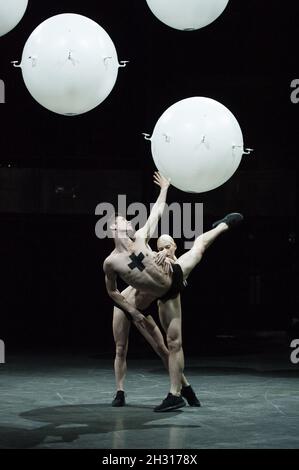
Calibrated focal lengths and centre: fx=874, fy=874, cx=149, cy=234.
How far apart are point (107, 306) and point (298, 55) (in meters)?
4.24

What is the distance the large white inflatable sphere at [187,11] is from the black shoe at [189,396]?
258cm

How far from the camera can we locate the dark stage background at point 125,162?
37.6 ft

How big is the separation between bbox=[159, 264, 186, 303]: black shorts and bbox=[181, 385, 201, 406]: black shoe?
72cm

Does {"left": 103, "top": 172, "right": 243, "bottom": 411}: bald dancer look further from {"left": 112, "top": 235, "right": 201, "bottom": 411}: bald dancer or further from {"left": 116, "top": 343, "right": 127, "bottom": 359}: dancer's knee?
{"left": 116, "top": 343, "right": 127, "bottom": 359}: dancer's knee

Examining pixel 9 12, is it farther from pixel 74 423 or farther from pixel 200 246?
pixel 74 423

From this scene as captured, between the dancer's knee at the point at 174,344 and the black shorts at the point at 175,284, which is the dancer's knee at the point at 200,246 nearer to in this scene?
the black shorts at the point at 175,284

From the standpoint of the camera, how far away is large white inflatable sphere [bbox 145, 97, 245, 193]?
519cm

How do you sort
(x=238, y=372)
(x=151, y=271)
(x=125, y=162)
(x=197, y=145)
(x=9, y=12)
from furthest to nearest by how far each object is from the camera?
(x=125, y=162), (x=238, y=372), (x=151, y=271), (x=197, y=145), (x=9, y=12)

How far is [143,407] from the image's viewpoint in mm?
6387

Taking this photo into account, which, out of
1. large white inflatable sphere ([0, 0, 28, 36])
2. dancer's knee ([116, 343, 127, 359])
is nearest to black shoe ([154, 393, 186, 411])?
dancer's knee ([116, 343, 127, 359])

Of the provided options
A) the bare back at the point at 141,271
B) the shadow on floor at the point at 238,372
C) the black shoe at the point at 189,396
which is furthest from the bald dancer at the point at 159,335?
the shadow on floor at the point at 238,372

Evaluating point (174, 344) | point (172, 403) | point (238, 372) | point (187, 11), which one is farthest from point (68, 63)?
point (238, 372)

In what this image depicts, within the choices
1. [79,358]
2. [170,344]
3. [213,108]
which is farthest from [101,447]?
[79,358]

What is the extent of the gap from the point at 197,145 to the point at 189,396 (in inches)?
81.6
